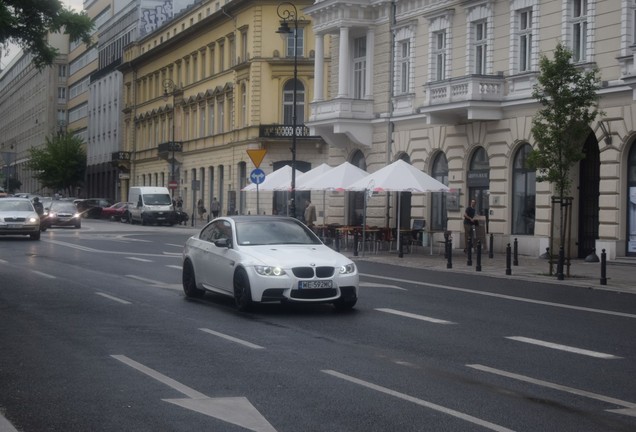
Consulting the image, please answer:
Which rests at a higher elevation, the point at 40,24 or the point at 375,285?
the point at 40,24

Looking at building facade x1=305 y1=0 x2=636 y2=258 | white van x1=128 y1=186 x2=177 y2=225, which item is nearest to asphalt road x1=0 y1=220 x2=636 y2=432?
building facade x1=305 y1=0 x2=636 y2=258

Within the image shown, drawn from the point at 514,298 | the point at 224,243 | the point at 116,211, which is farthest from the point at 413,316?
the point at 116,211

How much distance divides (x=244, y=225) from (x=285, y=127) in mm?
47148

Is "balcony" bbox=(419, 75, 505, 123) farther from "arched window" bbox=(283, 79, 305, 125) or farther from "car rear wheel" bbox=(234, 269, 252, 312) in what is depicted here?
"arched window" bbox=(283, 79, 305, 125)

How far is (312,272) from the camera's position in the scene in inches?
656

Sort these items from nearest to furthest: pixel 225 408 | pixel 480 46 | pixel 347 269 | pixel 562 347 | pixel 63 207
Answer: pixel 225 408, pixel 562 347, pixel 347 269, pixel 480 46, pixel 63 207

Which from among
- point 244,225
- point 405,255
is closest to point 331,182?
point 405,255

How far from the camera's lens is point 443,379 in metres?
10.8

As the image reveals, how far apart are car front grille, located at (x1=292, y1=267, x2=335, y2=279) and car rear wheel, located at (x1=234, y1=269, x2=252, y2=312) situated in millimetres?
722

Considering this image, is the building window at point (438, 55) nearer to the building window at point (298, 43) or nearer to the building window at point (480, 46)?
the building window at point (480, 46)

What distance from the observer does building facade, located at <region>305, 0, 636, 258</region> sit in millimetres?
32000

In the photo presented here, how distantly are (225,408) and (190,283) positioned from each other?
403 inches

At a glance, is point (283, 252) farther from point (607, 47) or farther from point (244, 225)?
point (607, 47)

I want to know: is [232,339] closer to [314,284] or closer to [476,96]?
[314,284]
